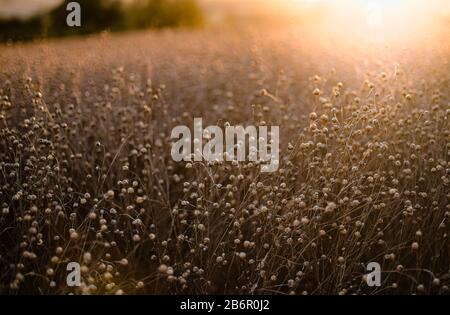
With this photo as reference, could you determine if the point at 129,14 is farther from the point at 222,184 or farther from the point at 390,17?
the point at 222,184

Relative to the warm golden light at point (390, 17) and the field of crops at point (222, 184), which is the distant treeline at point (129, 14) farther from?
the field of crops at point (222, 184)

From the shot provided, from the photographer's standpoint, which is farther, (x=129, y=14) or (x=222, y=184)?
(x=129, y=14)

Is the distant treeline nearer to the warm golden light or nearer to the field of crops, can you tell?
the warm golden light

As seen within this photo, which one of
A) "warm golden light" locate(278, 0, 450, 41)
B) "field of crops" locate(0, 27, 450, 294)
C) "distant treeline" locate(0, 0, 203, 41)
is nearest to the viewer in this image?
"field of crops" locate(0, 27, 450, 294)

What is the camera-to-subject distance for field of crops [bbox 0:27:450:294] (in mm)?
2938

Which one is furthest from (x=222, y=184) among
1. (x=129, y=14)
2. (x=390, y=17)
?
(x=129, y=14)

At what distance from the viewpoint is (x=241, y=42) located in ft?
22.5

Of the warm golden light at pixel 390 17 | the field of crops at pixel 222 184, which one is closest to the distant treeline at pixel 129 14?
the warm golden light at pixel 390 17

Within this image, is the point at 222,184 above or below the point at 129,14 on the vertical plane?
below

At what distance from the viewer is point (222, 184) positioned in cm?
385

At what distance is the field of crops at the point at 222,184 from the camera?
294 cm

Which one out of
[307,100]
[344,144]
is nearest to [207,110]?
[307,100]

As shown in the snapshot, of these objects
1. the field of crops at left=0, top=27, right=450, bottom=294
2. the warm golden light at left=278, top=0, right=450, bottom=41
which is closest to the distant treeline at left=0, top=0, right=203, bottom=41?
the warm golden light at left=278, top=0, right=450, bottom=41

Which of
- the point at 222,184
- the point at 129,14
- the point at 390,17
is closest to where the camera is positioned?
the point at 222,184
